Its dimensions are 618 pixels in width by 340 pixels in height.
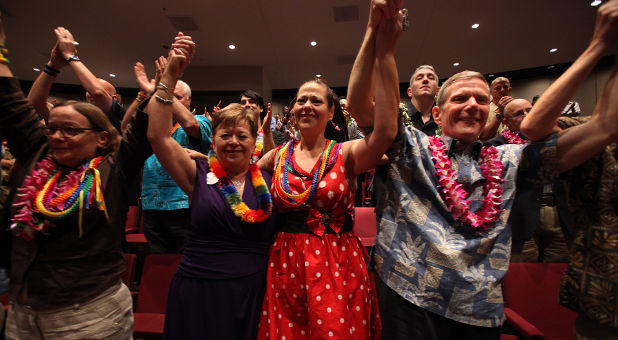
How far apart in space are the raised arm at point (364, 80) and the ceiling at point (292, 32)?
4627 mm

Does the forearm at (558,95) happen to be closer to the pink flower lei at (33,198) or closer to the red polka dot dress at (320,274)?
the red polka dot dress at (320,274)

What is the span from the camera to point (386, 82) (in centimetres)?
101

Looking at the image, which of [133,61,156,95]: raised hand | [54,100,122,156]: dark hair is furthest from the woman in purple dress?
[133,61,156,95]: raised hand

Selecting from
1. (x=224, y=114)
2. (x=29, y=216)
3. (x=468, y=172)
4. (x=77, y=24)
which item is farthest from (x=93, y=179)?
(x=77, y=24)

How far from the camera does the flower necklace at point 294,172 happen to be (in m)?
1.30

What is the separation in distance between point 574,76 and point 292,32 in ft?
19.1

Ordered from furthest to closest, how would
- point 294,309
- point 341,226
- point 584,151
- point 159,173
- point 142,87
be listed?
1. point 159,173
2. point 142,87
3. point 341,226
4. point 294,309
5. point 584,151

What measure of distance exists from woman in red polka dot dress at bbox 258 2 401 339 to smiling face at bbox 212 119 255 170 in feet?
0.67

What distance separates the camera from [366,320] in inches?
47.9

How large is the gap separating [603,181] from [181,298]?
178 centimetres

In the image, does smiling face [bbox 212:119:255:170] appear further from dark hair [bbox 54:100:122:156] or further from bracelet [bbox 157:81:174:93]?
dark hair [bbox 54:100:122:156]

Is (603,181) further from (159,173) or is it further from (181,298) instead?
(159,173)

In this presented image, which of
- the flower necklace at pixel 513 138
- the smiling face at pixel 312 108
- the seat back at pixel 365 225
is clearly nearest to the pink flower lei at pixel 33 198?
the smiling face at pixel 312 108

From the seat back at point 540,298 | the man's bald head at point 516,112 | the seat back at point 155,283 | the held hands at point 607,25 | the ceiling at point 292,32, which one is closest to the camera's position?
the held hands at point 607,25
